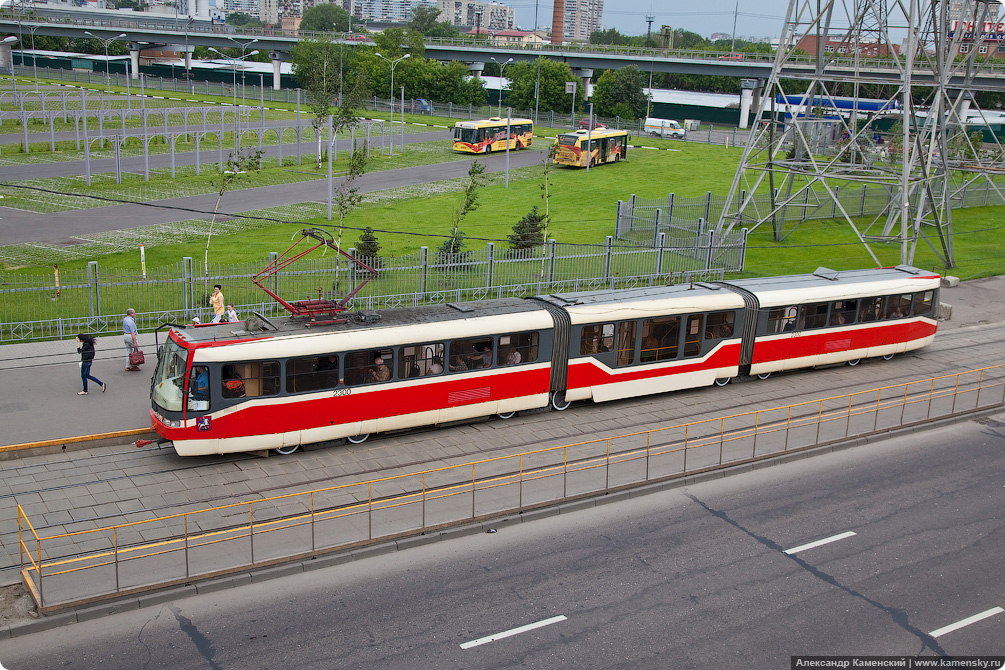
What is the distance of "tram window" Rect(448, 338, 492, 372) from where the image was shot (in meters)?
19.9

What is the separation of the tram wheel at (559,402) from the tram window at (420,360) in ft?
10.7

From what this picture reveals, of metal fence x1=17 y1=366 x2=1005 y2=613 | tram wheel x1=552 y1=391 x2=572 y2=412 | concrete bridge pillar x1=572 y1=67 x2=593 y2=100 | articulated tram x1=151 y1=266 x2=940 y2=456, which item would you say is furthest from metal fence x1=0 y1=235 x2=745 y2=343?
concrete bridge pillar x1=572 y1=67 x2=593 y2=100

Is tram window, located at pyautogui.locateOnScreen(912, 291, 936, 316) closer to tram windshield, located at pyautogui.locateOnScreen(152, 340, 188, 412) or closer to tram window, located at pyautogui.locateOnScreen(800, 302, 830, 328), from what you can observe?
tram window, located at pyautogui.locateOnScreen(800, 302, 830, 328)

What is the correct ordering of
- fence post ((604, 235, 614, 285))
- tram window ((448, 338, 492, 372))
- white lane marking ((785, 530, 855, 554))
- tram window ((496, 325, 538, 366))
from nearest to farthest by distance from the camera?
white lane marking ((785, 530, 855, 554)), tram window ((448, 338, 492, 372)), tram window ((496, 325, 538, 366)), fence post ((604, 235, 614, 285))

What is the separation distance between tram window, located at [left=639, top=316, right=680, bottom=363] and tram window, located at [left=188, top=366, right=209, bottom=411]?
10.2m

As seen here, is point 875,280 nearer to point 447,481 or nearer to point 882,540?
point 882,540

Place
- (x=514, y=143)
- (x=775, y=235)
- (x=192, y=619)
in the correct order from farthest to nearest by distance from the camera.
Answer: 1. (x=514, y=143)
2. (x=775, y=235)
3. (x=192, y=619)

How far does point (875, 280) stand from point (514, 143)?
45.0 m

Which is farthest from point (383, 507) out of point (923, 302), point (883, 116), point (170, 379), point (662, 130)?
point (662, 130)

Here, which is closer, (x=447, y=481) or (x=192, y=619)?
(x=192, y=619)

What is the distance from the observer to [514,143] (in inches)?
2697

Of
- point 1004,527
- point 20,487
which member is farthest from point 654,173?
point 20,487

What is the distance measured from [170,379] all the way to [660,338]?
1130 cm

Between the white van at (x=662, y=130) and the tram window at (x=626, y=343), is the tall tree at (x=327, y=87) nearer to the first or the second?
the tram window at (x=626, y=343)
